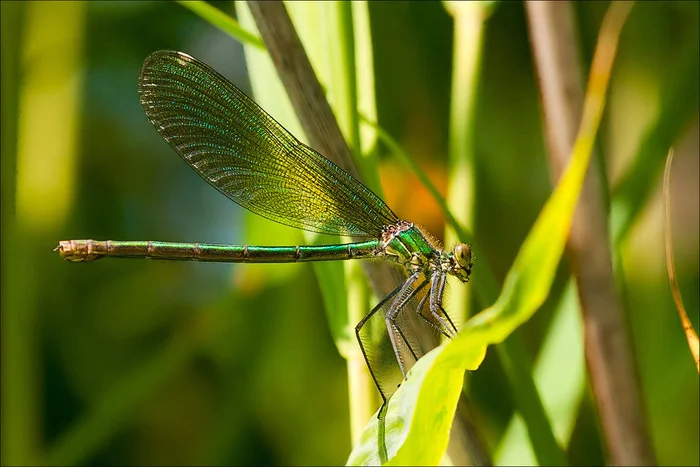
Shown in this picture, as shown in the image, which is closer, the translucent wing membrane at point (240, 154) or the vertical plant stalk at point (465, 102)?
the vertical plant stalk at point (465, 102)

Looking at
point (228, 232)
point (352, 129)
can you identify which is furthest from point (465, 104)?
point (228, 232)

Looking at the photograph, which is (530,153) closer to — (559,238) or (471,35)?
(471,35)

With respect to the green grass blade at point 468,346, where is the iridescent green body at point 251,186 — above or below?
above

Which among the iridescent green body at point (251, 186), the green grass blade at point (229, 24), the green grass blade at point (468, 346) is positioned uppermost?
the green grass blade at point (229, 24)

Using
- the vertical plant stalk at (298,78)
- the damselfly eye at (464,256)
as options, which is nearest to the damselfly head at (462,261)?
the damselfly eye at (464,256)

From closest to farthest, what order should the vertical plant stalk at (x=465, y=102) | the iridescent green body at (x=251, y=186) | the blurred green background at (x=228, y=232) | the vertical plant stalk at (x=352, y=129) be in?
the vertical plant stalk at (x=352, y=129)
the vertical plant stalk at (x=465, y=102)
the iridescent green body at (x=251, y=186)
the blurred green background at (x=228, y=232)

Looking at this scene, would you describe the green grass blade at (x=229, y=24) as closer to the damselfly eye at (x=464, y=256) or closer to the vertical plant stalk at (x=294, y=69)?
the vertical plant stalk at (x=294, y=69)

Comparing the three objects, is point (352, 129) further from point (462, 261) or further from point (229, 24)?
point (462, 261)
